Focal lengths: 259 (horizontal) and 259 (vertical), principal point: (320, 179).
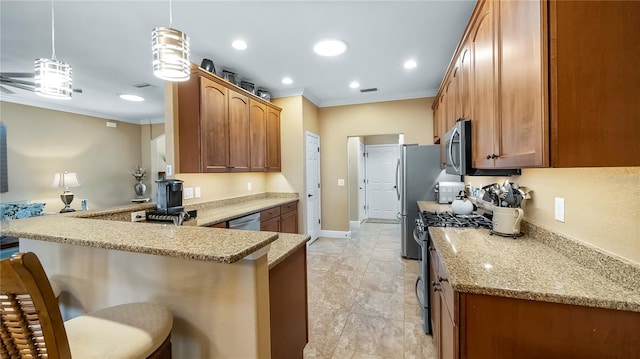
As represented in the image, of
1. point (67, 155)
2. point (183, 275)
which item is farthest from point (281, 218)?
point (67, 155)

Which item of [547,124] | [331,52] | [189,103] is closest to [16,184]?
[189,103]

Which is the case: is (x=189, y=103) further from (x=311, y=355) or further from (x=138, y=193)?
(x=138, y=193)

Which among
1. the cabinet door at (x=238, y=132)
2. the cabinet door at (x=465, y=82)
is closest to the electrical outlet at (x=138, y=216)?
the cabinet door at (x=238, y=132)

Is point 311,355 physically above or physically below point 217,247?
below

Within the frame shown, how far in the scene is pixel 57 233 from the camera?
4.10ft

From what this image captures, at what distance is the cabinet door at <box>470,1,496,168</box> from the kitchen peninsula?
130 centimetres

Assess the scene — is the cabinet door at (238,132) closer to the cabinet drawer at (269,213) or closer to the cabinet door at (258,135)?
the cabinet door at (258,135)

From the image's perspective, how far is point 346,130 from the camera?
16.2ft

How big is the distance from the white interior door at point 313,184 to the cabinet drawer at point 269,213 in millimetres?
877

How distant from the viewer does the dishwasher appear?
289cm

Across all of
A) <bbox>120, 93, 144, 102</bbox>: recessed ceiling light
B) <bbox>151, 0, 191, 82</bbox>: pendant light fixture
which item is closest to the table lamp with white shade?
<bbox>120, 93, 144, 102</bbox>: recessed ceiling light

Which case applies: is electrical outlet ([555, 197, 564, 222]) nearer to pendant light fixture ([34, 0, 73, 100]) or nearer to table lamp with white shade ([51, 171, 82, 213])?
pendant light fixture ([34, 0, 73, 100])

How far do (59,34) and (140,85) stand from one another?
165 cm

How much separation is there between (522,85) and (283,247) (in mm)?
1385
